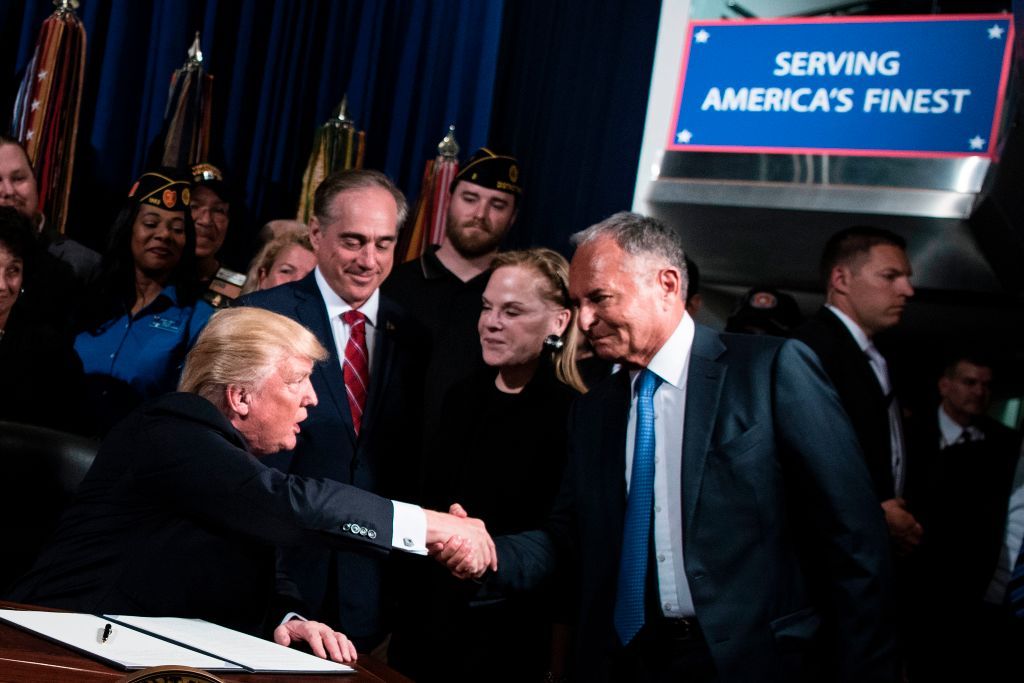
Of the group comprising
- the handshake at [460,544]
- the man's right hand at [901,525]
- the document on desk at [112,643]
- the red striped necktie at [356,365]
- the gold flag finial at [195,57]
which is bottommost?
the document on desk at [112,643]

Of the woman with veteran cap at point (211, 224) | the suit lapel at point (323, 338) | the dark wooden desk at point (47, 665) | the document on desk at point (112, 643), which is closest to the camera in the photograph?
the dark wooden desk at point (47, 665)

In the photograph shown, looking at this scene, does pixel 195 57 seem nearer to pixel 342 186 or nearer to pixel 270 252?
pixel 270 252

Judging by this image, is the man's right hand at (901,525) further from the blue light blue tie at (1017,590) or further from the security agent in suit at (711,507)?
the security agent in suit at (711,507)

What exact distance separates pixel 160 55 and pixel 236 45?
1.55 ft

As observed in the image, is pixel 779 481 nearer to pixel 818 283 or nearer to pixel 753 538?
pixel 753 538

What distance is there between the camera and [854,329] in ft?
10.6

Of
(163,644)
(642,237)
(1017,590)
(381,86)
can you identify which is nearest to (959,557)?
(1017,590)

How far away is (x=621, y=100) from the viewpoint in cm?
580

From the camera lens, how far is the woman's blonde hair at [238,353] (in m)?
2.00

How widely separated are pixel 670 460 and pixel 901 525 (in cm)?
103

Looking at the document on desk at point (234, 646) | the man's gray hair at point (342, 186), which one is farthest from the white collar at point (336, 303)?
the document on desk at point (234, 646)

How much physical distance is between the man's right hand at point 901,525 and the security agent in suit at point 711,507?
87 centimetres

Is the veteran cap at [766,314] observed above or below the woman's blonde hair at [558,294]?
above

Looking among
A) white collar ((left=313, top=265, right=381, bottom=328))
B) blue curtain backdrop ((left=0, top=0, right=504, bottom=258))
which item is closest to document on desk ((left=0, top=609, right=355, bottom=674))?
white collar ((left=313, top=265, right=381, bottom=328))
